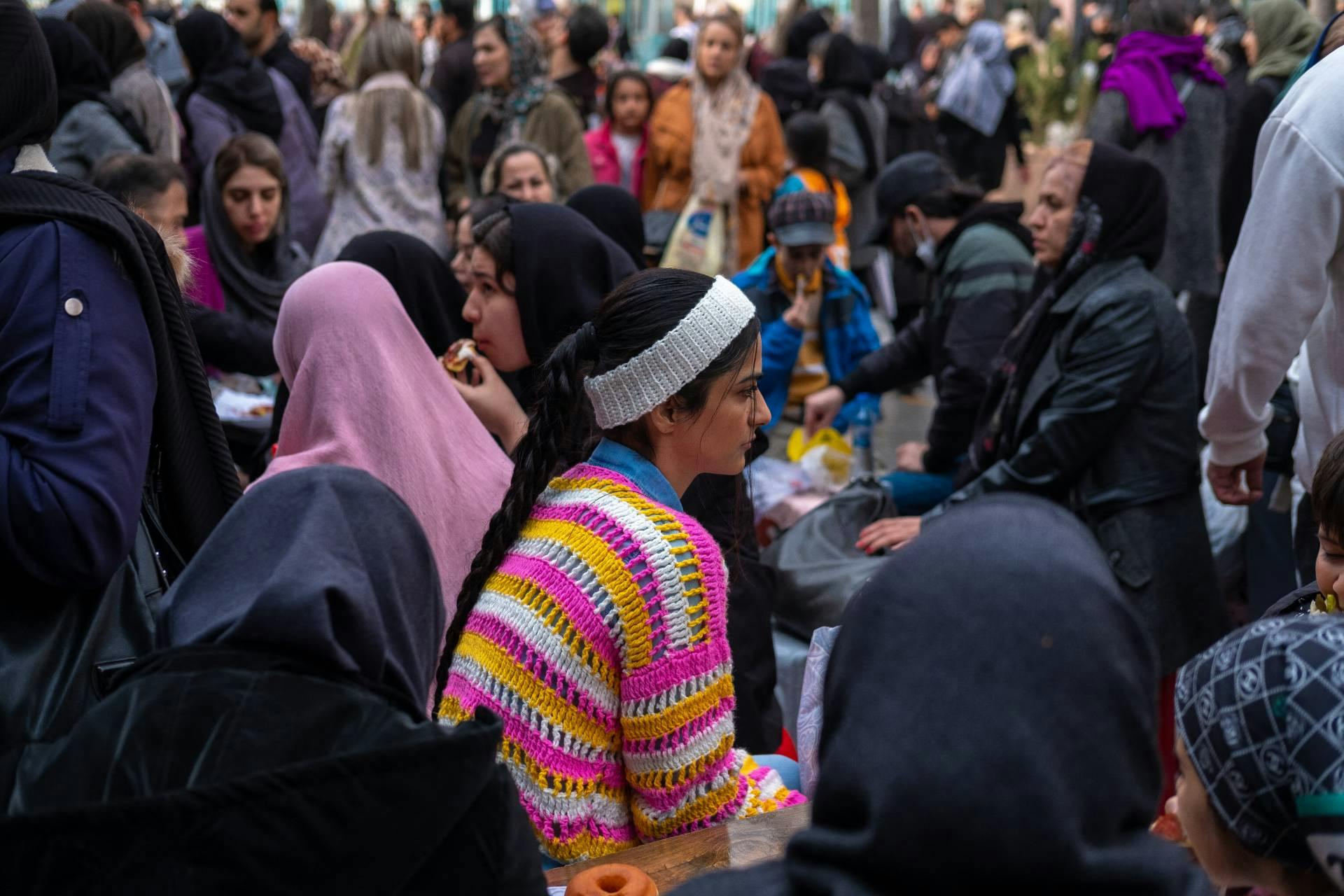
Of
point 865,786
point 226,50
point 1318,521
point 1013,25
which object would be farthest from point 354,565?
point 1013,25

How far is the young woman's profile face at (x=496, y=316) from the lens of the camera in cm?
337

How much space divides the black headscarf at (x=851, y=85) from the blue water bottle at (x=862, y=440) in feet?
11.1

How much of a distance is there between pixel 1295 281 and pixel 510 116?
4.64 metres

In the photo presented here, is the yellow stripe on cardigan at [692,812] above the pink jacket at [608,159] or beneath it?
above

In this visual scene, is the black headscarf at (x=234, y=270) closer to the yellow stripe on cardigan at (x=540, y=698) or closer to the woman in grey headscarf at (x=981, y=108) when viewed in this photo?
the yellow stripe on cardigan at (x=540, y=698)

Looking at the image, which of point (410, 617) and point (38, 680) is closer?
point (410, 617)

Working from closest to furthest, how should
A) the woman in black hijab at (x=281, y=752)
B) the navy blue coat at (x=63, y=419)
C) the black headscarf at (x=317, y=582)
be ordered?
the woman in black hijab at (x=281, y=752)
the black headscarf at (x=317, y=582)
the navy blue coat at (x=63, y=419)

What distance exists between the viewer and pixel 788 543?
4074mm

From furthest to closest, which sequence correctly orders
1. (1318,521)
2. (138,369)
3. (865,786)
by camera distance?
(1318,521) < (138,369) < (865,786)

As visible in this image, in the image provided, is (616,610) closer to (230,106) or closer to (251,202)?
(251,202)

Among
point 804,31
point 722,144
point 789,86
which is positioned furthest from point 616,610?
point 804,31

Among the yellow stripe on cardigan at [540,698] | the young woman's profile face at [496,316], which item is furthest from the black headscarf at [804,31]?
the yellow stripe on cardigan at [540,698]

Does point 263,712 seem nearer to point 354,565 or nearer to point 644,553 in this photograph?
point 354,565

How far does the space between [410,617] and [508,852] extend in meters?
0.29
